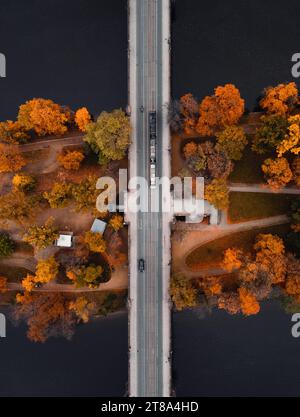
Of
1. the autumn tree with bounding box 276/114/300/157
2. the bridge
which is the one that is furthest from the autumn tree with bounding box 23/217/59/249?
the autumn tree with bounding box 276/114/300/157

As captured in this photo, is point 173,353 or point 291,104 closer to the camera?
point 291,104

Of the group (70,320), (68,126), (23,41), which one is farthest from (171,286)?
(23,41)

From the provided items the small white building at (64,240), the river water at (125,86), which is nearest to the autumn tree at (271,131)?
the river water at (125,86)

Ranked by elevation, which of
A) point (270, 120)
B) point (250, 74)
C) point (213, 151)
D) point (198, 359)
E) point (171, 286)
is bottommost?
point (198, 359)

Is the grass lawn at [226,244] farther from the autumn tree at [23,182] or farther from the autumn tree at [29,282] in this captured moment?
the autumn tree at [23,182]

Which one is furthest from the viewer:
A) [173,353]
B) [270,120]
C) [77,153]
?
[173,353]

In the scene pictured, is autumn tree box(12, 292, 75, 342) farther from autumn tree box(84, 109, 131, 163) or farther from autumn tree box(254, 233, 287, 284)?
autumn tree box(254, 233, 287, 284)

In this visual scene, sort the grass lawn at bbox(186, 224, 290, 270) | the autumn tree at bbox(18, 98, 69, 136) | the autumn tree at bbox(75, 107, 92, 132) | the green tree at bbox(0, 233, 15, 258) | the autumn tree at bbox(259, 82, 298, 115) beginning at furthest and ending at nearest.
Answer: the grass lawn at bbox(186, 224, 290, 270) < the green tree at bbox(0, 233, 15, 258) < the autumn tree at bbox(75, 107, 92, 132) < the autumn tree at bbox(18, 98, 69, 136) < the autumn tree at bbox(259, 82, 298, 115)
